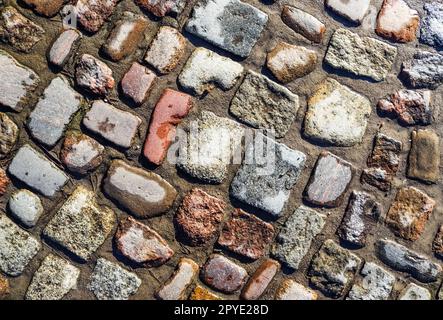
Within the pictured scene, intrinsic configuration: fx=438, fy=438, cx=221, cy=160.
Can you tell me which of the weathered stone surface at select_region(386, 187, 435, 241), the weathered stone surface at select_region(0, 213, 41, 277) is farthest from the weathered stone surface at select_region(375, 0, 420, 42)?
the weathered stone surface at select_region(0, 213, 41, 277)

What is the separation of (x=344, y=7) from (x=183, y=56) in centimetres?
64

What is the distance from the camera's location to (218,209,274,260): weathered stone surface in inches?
62.1

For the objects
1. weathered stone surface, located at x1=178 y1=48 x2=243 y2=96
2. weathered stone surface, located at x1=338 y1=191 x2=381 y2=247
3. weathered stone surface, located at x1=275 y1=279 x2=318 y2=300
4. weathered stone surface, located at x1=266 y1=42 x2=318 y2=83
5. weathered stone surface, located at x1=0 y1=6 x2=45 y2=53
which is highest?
weathered stone surface, located at x1=266 y1=42 x2=318 y2=83

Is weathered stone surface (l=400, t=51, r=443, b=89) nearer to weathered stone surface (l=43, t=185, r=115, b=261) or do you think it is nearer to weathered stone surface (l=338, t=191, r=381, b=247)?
weathered stone surface (l=338, t=191, r=381, b=247)

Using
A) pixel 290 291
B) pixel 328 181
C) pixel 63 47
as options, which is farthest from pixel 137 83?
pixel 290 291

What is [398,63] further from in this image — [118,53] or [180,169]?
[118,53]

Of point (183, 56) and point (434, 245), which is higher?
point (183, 56)

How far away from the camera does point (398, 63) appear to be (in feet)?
5.54

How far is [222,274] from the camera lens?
157 centimetres

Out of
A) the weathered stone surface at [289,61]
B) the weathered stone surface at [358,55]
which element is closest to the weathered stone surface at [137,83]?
the weathered stone surface at [289,61]

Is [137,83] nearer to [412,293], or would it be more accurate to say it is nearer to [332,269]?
[332,269]

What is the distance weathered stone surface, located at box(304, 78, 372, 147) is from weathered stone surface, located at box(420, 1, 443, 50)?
1.16ft
